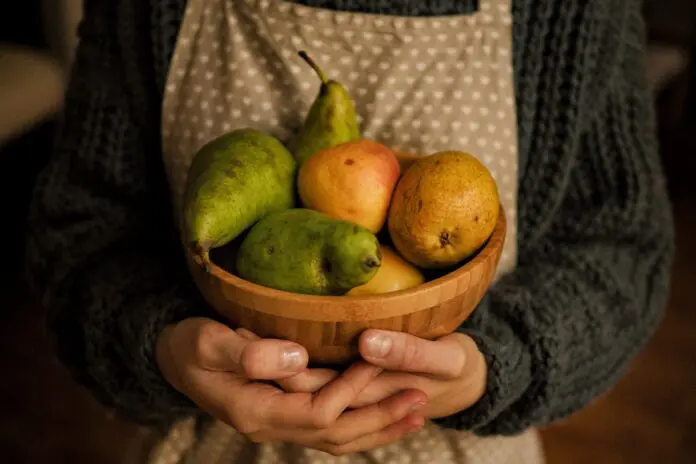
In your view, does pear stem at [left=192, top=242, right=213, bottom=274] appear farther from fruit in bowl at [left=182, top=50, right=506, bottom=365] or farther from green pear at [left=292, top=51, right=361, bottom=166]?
green pear at [left=292, top=51, right=361, bottom=166]

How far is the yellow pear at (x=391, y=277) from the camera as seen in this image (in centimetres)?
44

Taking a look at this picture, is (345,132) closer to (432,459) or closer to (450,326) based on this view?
(450,326)

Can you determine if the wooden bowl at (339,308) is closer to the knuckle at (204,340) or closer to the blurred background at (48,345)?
the knuckle at (204,340)

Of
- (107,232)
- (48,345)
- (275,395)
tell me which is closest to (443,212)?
Result: (275,395)

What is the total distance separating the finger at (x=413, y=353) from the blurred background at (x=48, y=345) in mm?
1102

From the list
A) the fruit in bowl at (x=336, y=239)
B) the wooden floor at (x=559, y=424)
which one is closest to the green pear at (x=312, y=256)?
the fruit in bowl at (x=336, y=239)

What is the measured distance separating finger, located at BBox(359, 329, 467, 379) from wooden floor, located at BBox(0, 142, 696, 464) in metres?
1.12

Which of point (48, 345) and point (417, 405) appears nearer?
point (417, 405)

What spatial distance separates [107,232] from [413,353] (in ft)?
1.08

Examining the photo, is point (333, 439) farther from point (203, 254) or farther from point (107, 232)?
point (107, 232)

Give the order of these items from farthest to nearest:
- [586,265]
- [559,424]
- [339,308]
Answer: [559,424]
[586,265]
[339,308]

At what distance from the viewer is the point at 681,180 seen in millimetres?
2271

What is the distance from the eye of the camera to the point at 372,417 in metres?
0.48

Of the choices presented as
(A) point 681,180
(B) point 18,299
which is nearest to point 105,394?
(B) point 18,299
